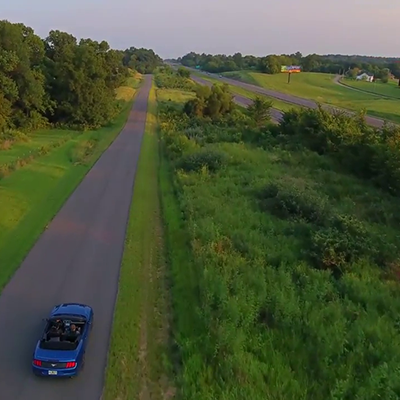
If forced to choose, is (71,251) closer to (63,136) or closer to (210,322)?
(210,322)

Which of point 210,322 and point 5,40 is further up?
point 5,40

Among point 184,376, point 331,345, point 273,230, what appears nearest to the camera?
point 184,376

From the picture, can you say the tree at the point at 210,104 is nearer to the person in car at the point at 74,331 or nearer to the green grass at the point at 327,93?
the green grass at the point at 327,93

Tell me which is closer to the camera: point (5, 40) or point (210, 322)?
point (210, 322)

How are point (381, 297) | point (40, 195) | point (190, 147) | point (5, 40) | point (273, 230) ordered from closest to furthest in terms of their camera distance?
point (381, 297) < point (273, 230) < point (40, 195) < point (190, 147) < point (5, 40)

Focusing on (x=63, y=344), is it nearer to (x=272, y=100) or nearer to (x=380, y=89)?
(x=272, y=100)

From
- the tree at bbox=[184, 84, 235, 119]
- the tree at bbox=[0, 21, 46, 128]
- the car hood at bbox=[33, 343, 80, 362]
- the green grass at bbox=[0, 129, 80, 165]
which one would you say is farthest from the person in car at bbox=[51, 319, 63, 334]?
the tree at bbox=[184, 84, 235, 119]

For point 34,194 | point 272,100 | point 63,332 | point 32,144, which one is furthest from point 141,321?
point 272,100

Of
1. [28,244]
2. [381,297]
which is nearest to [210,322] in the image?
[381,297]
